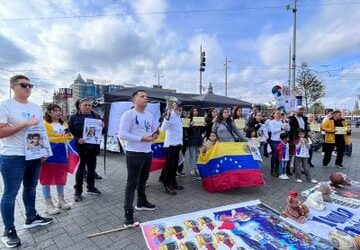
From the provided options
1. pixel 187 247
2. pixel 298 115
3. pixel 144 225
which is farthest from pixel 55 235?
pixel 298 115

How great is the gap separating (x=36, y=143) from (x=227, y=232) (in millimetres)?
2593

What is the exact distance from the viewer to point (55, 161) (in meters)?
3.95

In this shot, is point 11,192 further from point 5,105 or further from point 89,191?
point 89,191

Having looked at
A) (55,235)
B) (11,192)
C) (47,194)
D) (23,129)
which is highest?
(23,129)

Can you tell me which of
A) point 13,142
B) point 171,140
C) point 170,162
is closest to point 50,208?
point 13,142

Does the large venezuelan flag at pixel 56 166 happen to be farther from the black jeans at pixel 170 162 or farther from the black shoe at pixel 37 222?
the black jeans at pixel 170 162

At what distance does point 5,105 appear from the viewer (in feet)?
9.13

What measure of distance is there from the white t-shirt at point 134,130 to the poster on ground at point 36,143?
3.07ft

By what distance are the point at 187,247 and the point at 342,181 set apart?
13.6ft

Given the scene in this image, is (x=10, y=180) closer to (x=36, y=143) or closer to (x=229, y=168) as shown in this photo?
(x=36, y=143)

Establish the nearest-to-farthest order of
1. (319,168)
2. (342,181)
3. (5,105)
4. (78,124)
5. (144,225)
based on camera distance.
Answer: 1. (5,105)
2. (144,225)
3. (78,124)
4. (342,181)
5. (319,168)

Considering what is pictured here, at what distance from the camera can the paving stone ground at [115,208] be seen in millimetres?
3000

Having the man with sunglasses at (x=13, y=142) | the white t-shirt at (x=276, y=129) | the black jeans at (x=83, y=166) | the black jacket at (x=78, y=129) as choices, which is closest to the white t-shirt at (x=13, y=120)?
the man with sunglasses at (x=13, y=142)

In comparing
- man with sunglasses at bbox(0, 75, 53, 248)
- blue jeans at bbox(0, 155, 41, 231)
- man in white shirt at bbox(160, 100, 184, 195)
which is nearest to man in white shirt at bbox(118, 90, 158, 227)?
man with sunglasses at bbox(0, 75, 53, 248)
